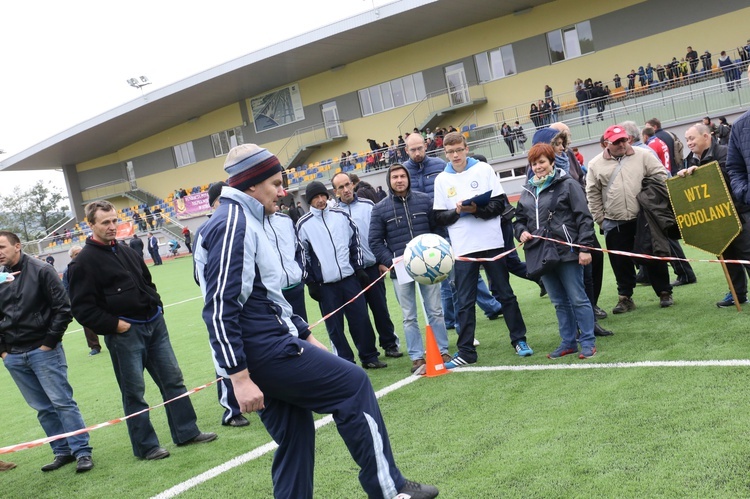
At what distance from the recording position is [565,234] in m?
→ 6.37

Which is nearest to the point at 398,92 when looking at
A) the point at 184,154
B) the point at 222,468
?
the point at 184,154

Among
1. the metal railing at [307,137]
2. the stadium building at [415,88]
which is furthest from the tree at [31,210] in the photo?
the metal railing at [307,137]

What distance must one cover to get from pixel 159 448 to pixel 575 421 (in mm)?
3482

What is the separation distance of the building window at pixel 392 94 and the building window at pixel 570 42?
24.5 ft

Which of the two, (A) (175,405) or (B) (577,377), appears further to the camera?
(A) (175,405)

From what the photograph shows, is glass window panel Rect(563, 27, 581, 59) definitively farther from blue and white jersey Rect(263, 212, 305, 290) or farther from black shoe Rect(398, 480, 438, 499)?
black shoe Rect(398, 480, 438, 499)

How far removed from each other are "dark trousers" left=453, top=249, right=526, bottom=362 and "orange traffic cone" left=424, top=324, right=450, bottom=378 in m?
0.29

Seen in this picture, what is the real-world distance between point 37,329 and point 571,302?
4.74m

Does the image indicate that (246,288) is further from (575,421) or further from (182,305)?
(182,305)

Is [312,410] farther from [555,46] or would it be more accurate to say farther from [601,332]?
[555,46]

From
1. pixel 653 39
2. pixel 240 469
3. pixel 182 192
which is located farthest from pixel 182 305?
pixel 182 192

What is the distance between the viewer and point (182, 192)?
46781 mm

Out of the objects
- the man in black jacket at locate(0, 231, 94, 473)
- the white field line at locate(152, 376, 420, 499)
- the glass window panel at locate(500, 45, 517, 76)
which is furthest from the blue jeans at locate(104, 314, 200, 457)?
the glass window panel at locate(500, 45, 517, 76)

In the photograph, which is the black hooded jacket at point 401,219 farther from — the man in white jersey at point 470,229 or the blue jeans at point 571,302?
the blue jeans at point 571,302
